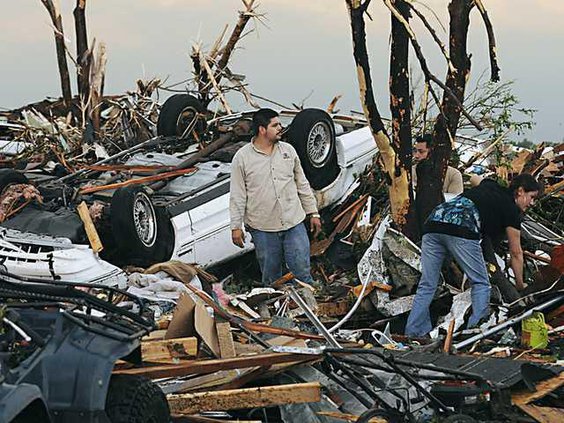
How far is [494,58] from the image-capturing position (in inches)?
361

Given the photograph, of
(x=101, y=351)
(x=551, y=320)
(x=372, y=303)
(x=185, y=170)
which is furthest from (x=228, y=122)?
(x=101, y=351)

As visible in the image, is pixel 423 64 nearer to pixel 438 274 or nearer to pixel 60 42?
pixel 438 274

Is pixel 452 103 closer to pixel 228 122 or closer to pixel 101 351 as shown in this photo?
pixel 228 122

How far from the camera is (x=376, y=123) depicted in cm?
928

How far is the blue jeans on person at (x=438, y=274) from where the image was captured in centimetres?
787

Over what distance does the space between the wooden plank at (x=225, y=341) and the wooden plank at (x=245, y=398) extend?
17.1 inches

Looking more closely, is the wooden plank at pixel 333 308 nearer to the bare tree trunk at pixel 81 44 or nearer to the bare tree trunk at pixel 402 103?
the bare tree trunk at pixel 402 103

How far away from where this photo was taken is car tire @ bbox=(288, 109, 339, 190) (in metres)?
9.86

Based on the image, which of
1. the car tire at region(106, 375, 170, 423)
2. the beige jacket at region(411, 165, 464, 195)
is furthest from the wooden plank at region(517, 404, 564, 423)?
the beige jacket at region(411, 165, 464, 195)

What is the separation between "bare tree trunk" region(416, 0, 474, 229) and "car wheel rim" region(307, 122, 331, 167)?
1091 mm

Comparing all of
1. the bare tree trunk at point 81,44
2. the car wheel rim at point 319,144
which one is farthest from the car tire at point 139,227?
the bare tree trunk at point 81,44

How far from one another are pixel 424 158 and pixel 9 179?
147 inches

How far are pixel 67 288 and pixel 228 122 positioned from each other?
623 centimetres

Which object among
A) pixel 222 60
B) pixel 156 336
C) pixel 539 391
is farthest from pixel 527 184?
pixel 222 60
